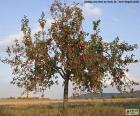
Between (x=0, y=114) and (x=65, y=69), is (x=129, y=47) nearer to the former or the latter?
(x=65, y=69)

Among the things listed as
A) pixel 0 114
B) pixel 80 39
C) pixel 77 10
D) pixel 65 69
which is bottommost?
pixel 0 114

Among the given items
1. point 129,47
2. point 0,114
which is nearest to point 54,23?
point 129,47

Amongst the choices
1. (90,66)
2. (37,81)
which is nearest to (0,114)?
(37,81)

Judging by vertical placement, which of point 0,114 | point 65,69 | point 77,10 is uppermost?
point 77,10

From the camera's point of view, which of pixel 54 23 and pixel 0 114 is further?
pixel 0 114

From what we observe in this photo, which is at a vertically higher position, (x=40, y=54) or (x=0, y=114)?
(x=40, y=54)

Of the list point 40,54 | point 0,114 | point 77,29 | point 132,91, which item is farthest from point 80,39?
point 0,114

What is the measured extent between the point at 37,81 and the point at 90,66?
9.78 feet

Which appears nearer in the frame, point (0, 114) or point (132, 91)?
point (132, 91)

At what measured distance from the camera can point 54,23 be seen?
25453 millimetres

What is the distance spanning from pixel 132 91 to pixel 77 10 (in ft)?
17.6

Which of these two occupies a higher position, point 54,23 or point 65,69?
point 54,23

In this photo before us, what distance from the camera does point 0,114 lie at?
3291 centimetres

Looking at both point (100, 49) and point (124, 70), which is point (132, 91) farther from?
point (100, 49)
